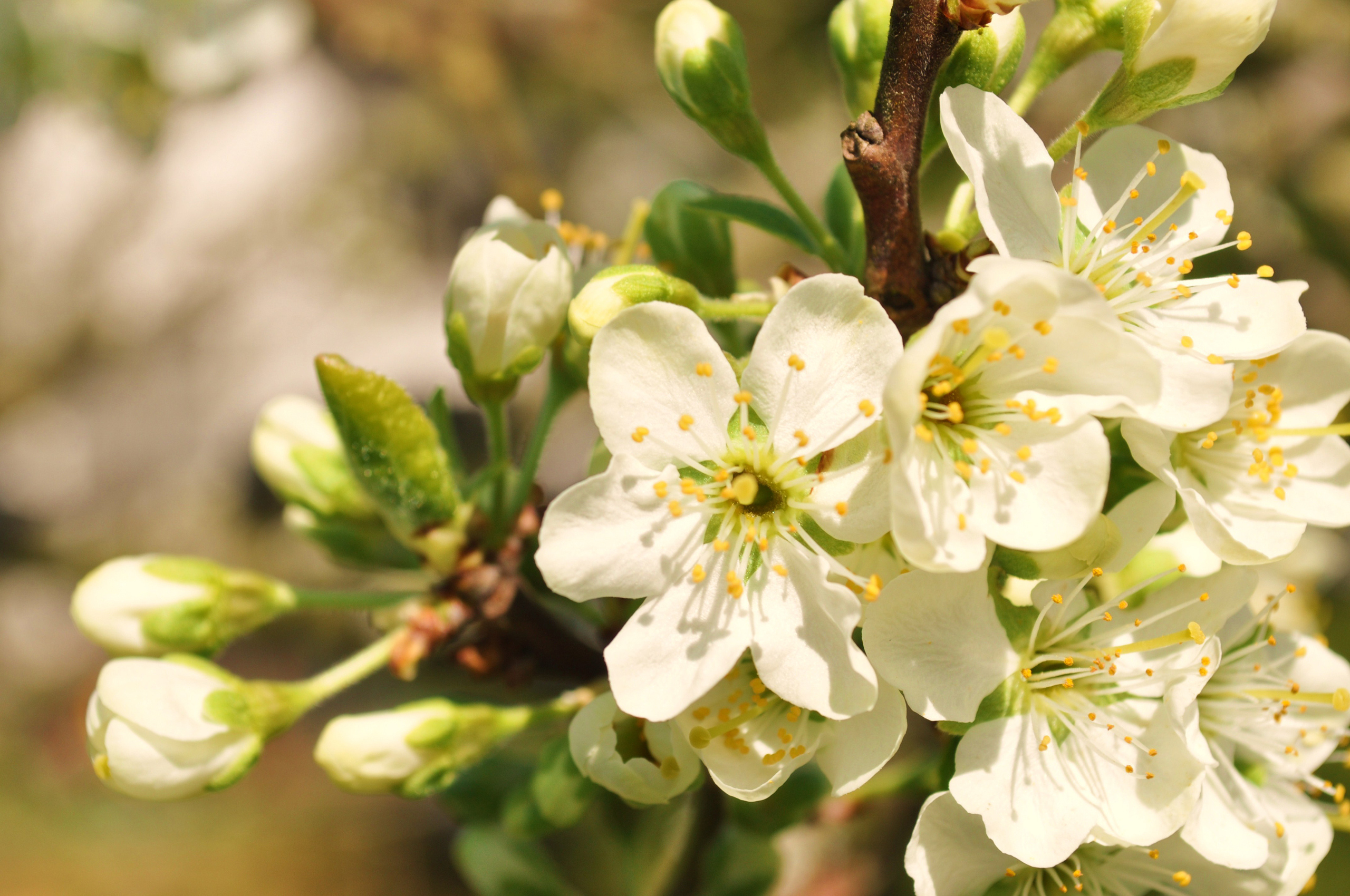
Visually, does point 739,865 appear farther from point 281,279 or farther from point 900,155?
point 281,279

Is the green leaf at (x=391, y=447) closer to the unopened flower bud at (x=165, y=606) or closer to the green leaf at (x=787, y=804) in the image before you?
the unopened flower bud at (x=165, y=606)

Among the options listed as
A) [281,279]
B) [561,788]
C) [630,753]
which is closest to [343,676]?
[561,788]

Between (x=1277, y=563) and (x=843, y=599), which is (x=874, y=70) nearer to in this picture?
(x=843, y=599)

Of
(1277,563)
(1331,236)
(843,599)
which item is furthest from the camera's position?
(1331,236)

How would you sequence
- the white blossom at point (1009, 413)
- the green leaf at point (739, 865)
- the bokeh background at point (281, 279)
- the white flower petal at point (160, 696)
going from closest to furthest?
the white blossom at point (1009, 413) → the white flower petal at point (160, 696) → the green leaf at point (739, 865) → the bokeh background at point (281, 279)

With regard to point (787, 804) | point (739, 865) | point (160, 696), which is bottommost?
point (739, 865)

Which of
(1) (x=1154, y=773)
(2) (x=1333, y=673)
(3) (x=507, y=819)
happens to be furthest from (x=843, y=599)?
(2) (x=1333, y=673)

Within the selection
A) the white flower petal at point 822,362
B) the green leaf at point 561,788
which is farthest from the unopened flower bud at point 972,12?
the green leaf at point 561,788
